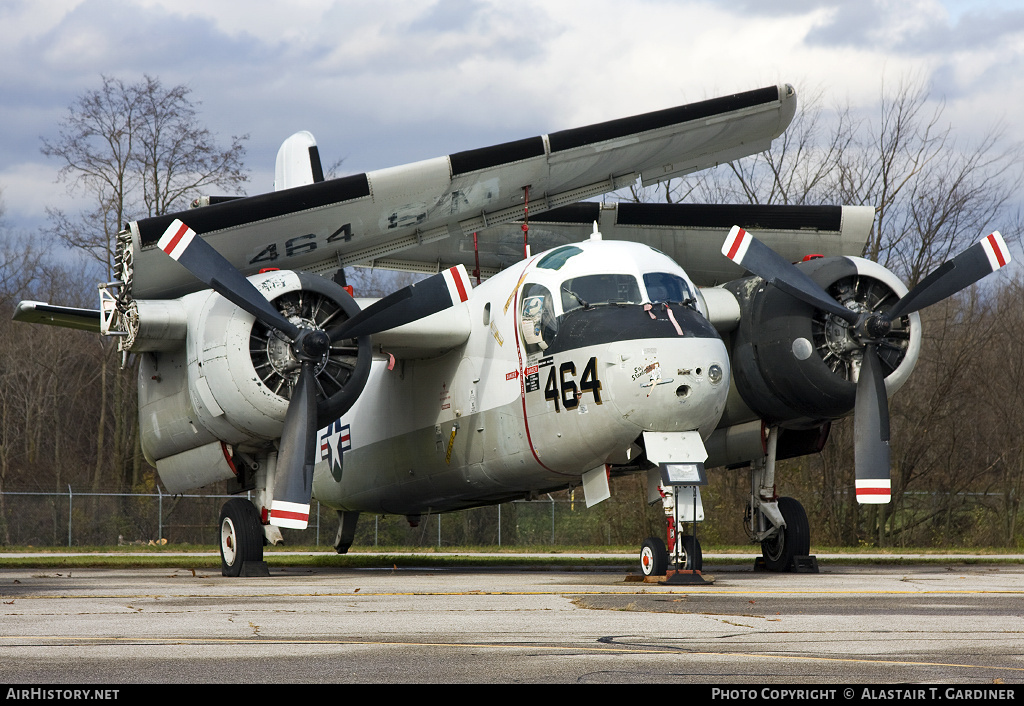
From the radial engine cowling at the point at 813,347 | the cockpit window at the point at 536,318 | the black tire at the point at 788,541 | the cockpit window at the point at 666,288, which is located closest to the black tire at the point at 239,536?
the cockpit window at the point at 536,318

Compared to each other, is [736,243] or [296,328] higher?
[736,243]

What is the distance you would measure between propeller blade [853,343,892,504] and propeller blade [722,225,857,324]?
2.70ft

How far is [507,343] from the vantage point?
Answer: 53.6 feet

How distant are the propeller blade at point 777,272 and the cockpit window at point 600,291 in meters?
2.05

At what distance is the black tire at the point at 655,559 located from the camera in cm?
1439

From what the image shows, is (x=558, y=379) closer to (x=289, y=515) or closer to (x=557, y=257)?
(x=557, y=257)

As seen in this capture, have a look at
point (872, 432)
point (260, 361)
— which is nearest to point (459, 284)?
point (260, 361)

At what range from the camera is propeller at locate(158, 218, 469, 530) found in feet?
52.6

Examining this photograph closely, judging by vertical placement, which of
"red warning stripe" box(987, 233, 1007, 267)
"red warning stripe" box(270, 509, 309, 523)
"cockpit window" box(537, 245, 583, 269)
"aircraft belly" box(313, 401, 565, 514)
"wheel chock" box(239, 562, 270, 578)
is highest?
"red warning stripe" box(987, 233, 1007, 267)

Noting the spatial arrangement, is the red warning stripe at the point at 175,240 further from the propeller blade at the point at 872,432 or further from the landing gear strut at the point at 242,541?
the propeller blade at the point at 872,432

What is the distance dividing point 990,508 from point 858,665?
104ft

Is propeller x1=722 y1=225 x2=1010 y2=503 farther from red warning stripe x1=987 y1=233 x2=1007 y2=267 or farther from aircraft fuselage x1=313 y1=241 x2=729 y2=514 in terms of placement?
aircraft fuselage x1=313 y1=241 x2=729 y2=514

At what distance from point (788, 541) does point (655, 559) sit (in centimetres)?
465

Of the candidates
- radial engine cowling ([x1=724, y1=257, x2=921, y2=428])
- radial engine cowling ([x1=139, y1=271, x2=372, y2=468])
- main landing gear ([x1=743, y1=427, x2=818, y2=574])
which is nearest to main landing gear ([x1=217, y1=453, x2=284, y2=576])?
radial engine cowling ([x1=139, y1=271, x2=372, y2=468])
